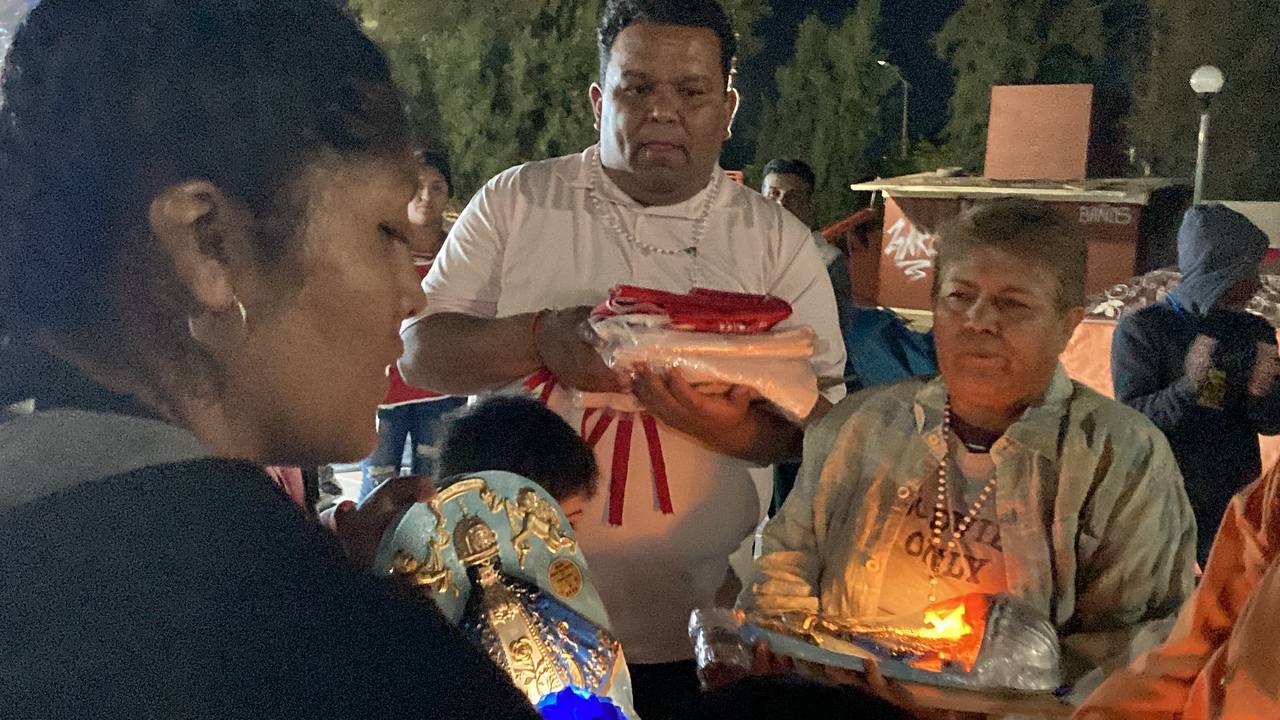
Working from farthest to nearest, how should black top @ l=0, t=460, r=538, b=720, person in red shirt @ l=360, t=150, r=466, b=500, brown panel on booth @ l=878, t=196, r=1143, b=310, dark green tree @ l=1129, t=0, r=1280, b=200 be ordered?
dark green tree @ l=1129, t=0, r=1280, b=200, brown panel on booth @ l=878, t=196, r=1143, b=310, person in red shirt @ l=360, t=150, r=466, b=500, black top @ l=0, t=460, r=538, b=720

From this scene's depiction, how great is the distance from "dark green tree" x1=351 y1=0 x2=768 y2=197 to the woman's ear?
44.4 ft

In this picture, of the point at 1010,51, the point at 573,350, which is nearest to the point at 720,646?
the point at 573,350

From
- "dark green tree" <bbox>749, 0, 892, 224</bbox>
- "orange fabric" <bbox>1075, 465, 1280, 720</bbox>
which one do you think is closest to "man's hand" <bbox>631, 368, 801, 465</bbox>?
"orange fabric" <bbox>1075, 465, 1280, 720</bbox>

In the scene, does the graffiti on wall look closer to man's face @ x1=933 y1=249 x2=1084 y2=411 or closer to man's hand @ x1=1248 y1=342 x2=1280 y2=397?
man's hand @ x1=1248 y1=342 x2=1280 y2=397

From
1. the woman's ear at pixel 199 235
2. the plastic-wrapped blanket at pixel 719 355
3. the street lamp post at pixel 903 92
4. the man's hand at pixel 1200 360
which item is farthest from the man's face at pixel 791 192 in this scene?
the street lamp post at pixel 903 92

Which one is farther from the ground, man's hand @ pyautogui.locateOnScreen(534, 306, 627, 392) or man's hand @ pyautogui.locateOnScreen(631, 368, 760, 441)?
man's hand @ pyautogui.locateOnScreen(534, 306, 627, 392)

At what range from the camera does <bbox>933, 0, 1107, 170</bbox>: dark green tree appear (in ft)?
49.0

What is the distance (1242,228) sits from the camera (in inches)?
145

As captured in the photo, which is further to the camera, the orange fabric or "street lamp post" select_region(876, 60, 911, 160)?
"street lamp post" select_region(876, 60, 911, 160)

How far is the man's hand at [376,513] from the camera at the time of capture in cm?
151

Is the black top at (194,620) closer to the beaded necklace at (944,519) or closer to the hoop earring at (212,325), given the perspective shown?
the hoop earring at (212,325)

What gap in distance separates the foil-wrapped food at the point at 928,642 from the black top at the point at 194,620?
108 cm

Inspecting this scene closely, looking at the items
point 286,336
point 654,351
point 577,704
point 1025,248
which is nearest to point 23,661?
point 286,336

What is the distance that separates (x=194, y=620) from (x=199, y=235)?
28 cm
